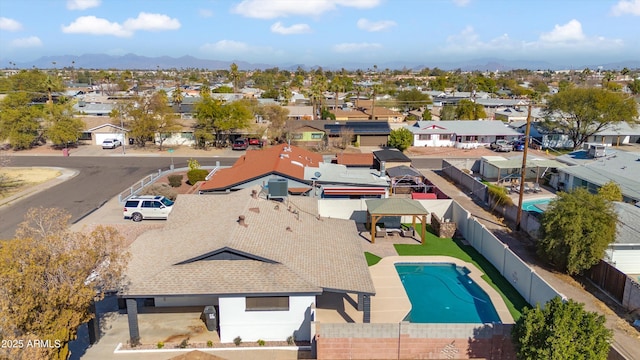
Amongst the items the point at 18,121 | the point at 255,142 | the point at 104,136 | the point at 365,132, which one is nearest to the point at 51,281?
the point at 255,142

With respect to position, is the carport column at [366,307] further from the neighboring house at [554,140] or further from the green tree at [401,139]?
the neighboring house at [554,140]

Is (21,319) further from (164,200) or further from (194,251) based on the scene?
(164,200)

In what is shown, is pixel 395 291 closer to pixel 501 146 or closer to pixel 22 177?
pixel 22 177

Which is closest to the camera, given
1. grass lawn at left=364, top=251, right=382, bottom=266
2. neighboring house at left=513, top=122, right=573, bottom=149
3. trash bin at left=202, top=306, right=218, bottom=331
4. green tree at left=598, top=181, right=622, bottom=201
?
trash bin at left=202, top=306, right=218, bottom=331

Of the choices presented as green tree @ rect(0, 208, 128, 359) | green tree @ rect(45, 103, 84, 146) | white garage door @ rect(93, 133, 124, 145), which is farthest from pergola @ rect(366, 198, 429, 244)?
white garage door @ rect(93, 133, 124, 145)

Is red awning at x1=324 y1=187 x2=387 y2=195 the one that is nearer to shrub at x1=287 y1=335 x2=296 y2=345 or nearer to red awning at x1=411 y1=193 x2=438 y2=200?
red awning at x1=411 y1=193 x2=438 y2=200

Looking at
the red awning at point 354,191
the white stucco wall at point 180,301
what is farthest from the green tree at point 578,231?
the white stucco wall at point 180,301
